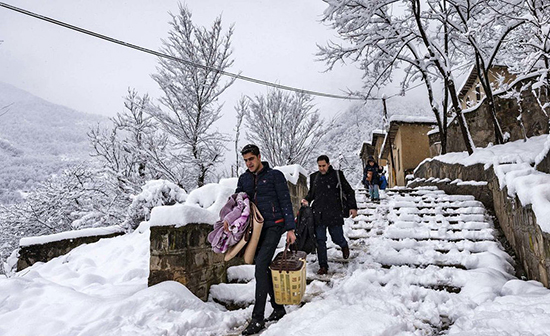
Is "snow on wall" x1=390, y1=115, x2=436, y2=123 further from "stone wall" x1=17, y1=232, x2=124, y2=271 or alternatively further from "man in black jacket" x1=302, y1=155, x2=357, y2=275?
"stone wall" x1=17, y1=232, x2=124, y2=271

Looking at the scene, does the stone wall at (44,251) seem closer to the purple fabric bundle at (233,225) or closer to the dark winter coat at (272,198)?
the purple fabric bundle at (233,225)

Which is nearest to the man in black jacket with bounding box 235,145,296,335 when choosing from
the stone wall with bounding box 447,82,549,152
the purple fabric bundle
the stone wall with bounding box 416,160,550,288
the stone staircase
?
the purple fabric bundle

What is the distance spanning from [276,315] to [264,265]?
0.51m

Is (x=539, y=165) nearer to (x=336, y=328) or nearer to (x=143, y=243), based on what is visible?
(x=336, y=328)

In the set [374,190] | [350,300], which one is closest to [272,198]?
[350,300]

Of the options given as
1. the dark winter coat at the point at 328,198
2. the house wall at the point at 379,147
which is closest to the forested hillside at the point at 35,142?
the dark winter coat at the point at 328,198

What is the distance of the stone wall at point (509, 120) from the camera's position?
974cm

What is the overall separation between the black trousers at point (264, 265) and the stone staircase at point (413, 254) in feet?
1.86

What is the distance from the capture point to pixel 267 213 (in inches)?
122

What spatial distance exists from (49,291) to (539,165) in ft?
22.4

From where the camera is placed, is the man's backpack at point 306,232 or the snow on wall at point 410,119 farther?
the snow on wall at point 410,119

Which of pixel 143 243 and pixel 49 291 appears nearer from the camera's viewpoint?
pixel 49 291

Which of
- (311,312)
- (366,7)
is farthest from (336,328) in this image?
(366,7)

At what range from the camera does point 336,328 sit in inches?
96.8
